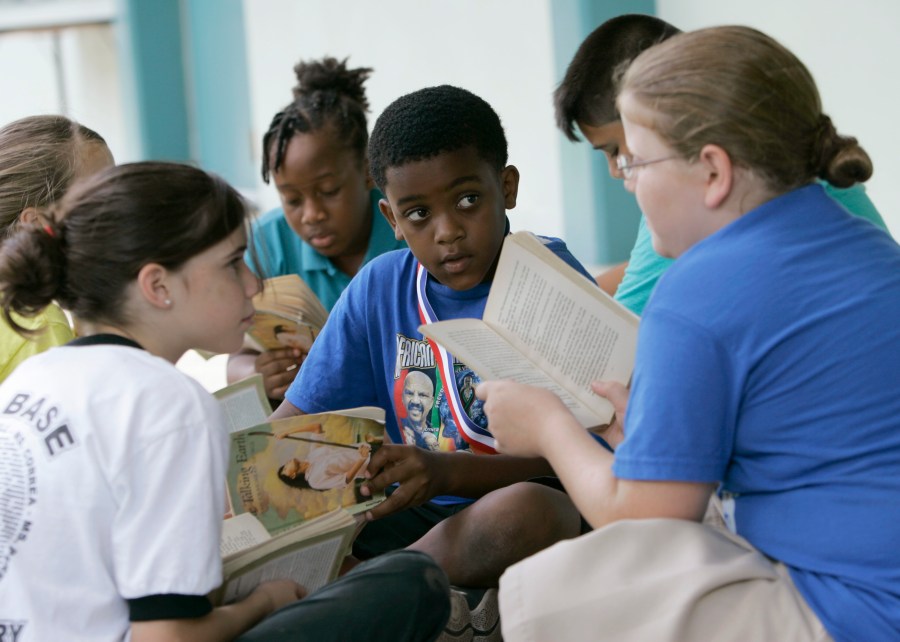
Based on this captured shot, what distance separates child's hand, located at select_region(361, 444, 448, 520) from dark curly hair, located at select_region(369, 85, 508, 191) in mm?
517

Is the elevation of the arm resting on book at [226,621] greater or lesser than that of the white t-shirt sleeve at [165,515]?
lesser

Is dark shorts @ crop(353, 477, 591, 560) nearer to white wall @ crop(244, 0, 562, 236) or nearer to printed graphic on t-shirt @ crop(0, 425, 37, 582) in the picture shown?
printed graphic on t-shirt @ crop(0, 425, 37, 582)

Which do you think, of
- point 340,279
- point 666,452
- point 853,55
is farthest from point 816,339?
point 853,55

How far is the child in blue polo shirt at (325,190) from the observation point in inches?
109

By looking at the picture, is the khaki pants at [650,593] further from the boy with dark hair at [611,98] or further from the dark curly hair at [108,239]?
the boy with dark hair at [611,98]

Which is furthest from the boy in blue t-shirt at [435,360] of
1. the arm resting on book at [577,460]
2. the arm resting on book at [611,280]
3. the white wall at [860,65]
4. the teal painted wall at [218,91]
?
the teal painted wall at [218,91]

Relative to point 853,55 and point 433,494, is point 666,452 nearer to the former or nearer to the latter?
point 433,494

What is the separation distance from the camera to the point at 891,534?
49.5 inches

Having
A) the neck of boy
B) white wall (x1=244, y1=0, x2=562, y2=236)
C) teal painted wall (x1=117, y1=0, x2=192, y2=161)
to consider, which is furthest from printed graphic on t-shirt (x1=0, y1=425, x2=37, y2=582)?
teal painted wall (x1=117, y1=0, x2=192, y2=161)

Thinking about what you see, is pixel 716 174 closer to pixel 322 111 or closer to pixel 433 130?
pixel 433 130

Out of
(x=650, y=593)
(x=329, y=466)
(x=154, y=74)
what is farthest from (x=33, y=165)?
(x=154, y=74)

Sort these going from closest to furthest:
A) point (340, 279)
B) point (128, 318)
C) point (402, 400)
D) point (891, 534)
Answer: point (891, 534) → point (128, 318) → point (402, 400) → point (340, 279)

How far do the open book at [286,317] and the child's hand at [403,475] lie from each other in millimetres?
691

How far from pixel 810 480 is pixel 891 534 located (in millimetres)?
105
